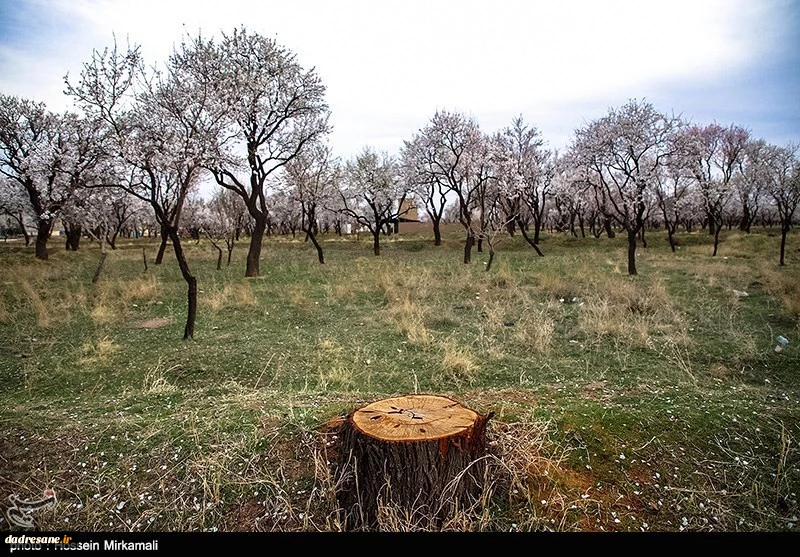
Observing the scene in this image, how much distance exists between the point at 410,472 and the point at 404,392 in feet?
11.0

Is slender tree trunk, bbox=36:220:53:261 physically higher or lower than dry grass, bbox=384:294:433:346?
higher

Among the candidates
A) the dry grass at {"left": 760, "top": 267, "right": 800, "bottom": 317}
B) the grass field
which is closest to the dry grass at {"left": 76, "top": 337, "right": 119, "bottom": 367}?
the grass field

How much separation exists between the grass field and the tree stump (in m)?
0.12

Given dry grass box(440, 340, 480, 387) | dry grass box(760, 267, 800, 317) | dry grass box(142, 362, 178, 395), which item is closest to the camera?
dry grass box(142, 362, 178, 395)

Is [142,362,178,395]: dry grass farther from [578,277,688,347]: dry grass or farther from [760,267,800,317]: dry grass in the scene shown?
[760,267,800,317]: dry grass

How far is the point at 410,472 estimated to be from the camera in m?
3.07

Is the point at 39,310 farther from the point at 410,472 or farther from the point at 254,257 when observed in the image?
the point at 410,472

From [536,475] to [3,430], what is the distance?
4726mm

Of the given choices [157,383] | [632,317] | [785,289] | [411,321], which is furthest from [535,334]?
[785,289]

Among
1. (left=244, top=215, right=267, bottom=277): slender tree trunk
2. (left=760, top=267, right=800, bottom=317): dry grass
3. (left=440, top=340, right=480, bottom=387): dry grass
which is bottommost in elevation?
(left=440, top=340, right=480, bottom=387): dry grass

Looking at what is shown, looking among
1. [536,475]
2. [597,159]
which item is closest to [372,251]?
[597,159]

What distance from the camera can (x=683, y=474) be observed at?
3498 millimetres

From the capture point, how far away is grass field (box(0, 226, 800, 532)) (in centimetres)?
326
